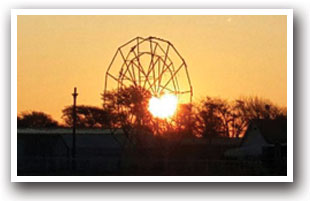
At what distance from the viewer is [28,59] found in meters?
18.5

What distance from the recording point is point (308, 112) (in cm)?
1827

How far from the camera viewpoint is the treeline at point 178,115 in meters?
18.9

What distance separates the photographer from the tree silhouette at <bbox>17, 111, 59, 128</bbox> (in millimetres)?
18453

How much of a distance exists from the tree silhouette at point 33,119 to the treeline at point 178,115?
17 mm

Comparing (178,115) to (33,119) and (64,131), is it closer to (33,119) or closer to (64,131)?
(64,131)

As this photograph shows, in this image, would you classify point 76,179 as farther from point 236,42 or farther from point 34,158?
point 236,42

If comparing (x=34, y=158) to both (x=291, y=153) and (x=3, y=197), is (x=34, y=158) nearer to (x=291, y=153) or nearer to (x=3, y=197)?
(x=3, y=197)

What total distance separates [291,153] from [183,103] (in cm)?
111

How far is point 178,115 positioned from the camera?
1897 cm

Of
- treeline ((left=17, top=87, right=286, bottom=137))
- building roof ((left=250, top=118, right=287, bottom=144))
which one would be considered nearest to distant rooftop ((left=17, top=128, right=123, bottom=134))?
treeline ((left=17, top=87, right=286, bottom=137))


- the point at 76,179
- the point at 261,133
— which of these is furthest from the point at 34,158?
the point at 261,133
